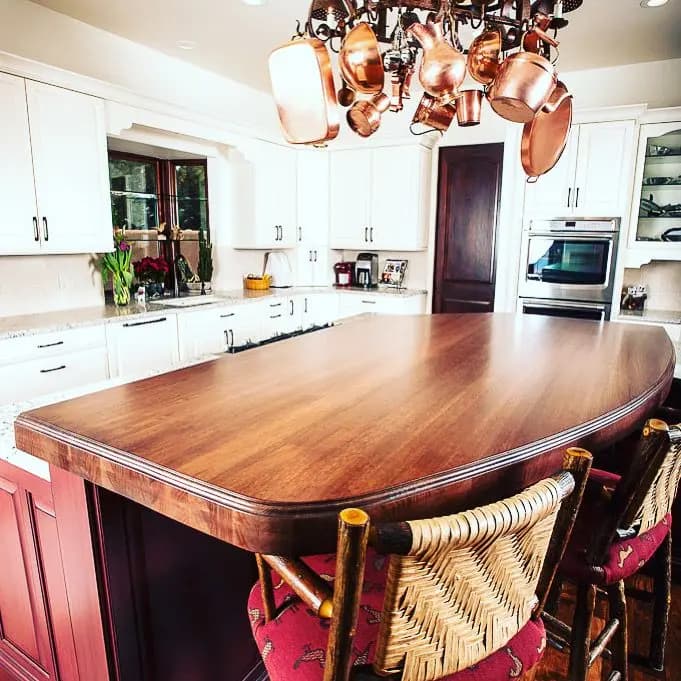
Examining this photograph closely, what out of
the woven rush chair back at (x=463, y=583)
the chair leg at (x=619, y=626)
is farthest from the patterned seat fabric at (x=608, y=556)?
the woven rush chair back at (x=463, y=583)

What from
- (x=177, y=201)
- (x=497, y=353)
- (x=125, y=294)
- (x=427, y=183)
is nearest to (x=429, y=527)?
(x=497, y=353)

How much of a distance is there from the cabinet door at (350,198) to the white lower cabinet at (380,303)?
0.54 m

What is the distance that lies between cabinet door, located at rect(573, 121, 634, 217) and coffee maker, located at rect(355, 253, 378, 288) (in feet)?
6.88

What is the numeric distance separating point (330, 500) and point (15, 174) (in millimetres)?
3124

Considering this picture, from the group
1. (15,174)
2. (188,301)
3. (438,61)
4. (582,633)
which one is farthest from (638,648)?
(15,174)

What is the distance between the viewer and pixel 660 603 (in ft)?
5.47

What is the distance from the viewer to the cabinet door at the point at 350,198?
511 centimetres

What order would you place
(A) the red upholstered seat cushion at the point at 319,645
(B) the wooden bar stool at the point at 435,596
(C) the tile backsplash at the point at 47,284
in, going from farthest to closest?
(C) the tile backsplash at the point at 47,284 < (A) the red upholstered seat cushion at the point at 319,645 < (B) the wooden bar stool at the point at 435,596

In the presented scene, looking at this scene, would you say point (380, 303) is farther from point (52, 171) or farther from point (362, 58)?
point (362, 58)

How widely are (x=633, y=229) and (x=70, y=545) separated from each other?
13.5 ft

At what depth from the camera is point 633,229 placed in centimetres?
390

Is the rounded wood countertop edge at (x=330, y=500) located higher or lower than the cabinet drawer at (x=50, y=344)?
higher

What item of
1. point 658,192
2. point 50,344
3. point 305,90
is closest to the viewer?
point 305,90

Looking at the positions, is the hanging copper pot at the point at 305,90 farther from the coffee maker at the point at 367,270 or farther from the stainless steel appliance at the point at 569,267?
the coffee maker at the point at 367,270
